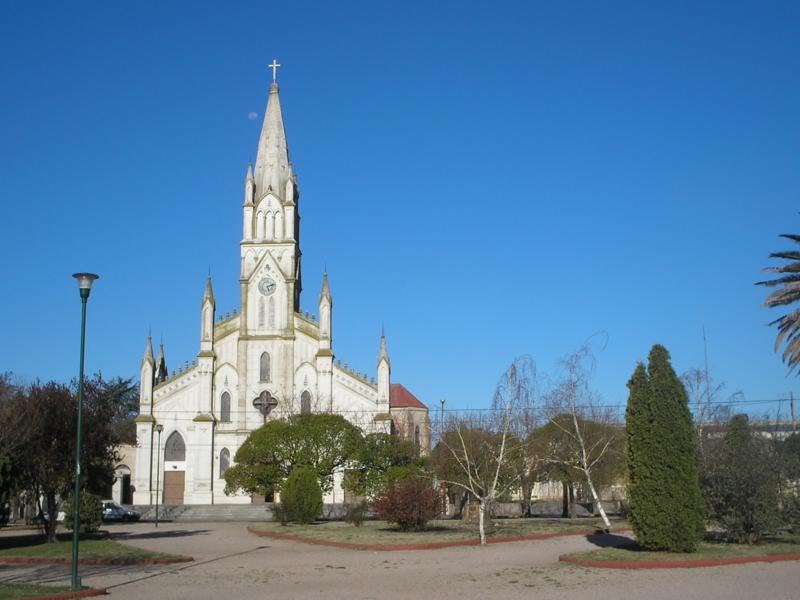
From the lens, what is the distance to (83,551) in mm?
26969

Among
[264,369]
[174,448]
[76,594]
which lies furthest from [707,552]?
[174,448]

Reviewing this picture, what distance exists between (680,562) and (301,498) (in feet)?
76.8

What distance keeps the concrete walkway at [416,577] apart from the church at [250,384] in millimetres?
35615

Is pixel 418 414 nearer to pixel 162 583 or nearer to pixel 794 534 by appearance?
pixel 794 534

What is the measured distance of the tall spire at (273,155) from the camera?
69.2 m

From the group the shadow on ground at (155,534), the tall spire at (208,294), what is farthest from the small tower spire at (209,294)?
the shadow on ground at (155,534)

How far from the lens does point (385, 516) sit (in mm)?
34156

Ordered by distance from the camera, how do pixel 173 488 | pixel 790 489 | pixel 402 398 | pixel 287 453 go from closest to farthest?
pixel 790 489
pixel 287 453
pixel 173 488
pixel 402 398

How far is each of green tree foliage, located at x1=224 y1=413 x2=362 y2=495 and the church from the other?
8866 mm

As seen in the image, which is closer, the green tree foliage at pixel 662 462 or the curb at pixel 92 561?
the green tree foliage at pixel 662 462

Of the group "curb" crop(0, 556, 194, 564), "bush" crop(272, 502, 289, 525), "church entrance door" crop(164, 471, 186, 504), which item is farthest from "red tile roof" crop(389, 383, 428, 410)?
"curb" crop(0, 556, 194, 564)

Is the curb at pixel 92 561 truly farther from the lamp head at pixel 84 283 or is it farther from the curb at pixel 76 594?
the lamp head at pixel 84 283

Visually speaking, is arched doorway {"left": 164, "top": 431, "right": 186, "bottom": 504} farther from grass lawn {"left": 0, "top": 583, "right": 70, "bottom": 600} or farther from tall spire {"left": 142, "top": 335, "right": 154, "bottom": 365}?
grass lawn {"left": 0, "top": 583, "right": 70, "bottom": 600}

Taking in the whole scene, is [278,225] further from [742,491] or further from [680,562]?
[680,562]
